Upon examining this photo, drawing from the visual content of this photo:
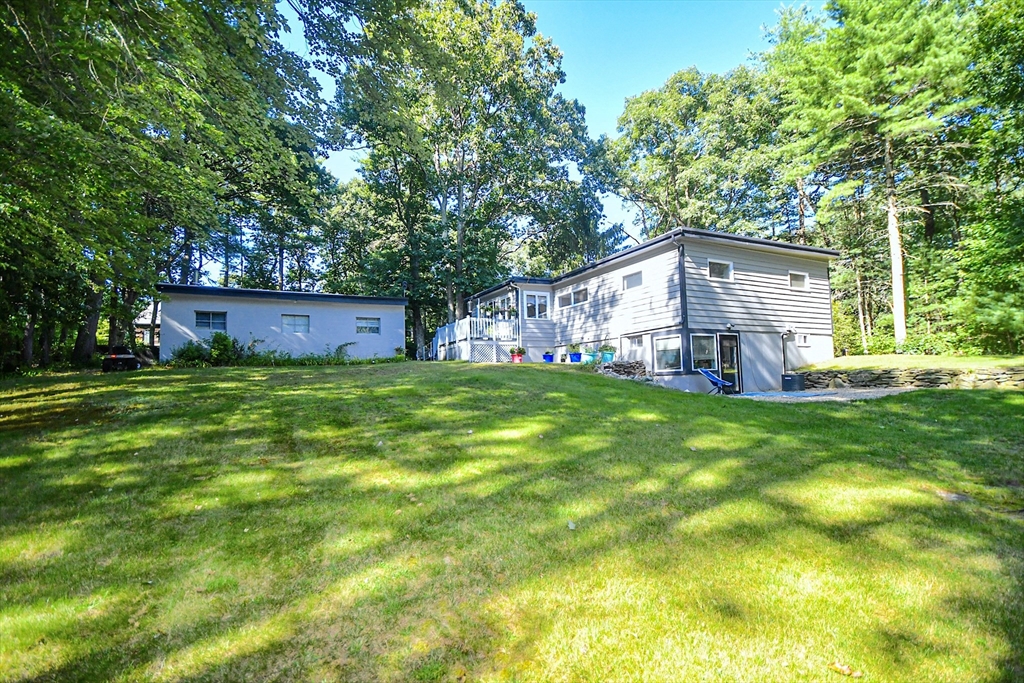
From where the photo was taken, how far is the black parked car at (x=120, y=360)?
15.9 metres

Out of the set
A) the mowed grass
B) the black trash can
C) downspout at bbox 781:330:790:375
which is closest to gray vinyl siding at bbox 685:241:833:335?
downspout at bbox 781:330:790:375

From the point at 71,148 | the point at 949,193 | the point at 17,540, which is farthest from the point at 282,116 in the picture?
the point at 949,193

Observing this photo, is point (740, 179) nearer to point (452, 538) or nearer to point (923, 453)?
point (923, 453)

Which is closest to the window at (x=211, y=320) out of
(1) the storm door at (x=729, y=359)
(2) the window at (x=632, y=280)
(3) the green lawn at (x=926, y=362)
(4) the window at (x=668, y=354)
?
(2) the window at (x=632, y=280)

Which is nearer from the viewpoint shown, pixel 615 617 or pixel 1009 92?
pixel 615 617

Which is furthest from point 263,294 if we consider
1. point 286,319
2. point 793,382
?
point 793,382

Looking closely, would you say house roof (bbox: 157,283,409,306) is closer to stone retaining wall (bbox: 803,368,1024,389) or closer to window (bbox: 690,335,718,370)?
window (bbox: 690,335,718,370)

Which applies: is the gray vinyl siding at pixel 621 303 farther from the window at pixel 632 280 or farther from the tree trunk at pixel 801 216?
the tree trunk at pixel 801 216

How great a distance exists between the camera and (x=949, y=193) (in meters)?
19.6

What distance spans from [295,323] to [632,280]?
14.0 metres

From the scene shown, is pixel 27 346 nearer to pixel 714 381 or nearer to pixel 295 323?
pixel 295 323

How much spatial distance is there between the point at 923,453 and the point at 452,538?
603 cm

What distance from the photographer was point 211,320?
18547mm

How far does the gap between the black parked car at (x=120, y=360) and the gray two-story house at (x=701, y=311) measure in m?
11.7
